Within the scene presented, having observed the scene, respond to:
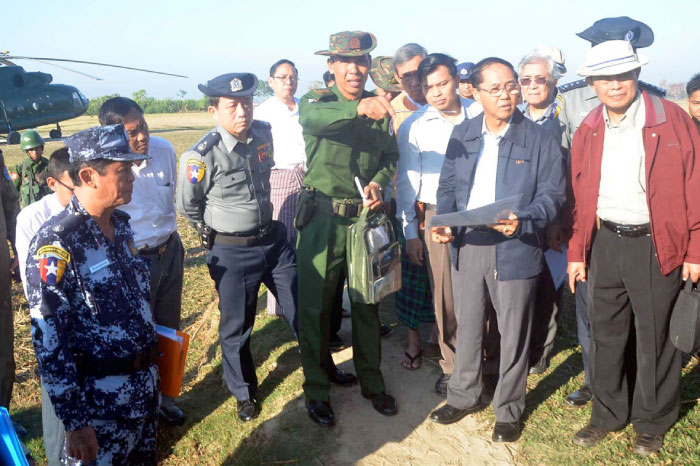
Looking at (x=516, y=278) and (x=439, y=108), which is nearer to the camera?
(x=516, y=278)

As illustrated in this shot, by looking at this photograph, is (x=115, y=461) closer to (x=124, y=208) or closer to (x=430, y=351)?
(x=124, y=208)

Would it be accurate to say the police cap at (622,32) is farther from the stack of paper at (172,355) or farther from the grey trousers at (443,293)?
the stack of paper at (172,355)

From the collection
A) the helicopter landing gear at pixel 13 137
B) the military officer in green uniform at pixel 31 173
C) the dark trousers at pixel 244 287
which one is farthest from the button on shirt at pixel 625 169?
the helicopter landing gear at pixel 13 137

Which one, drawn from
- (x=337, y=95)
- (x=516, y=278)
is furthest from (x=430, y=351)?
(x=337, y=95)

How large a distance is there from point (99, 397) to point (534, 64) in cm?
376

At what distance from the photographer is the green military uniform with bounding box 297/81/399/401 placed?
148 inches

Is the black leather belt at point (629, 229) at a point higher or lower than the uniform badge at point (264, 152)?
lower

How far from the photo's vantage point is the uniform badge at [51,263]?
2209 millimetres

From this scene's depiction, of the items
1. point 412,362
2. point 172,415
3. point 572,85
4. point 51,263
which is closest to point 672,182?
point 572,85

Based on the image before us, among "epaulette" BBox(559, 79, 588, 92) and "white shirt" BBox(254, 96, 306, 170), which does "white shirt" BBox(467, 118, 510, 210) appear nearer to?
"epaulette" BBox(559, 79, 588, 92)

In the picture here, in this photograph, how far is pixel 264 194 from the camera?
4.11 metres

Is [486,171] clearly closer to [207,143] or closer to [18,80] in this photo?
[207,143]

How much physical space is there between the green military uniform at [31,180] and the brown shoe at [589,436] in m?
8.08

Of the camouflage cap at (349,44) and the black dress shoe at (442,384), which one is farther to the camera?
the black dress shoe at (442,384)
